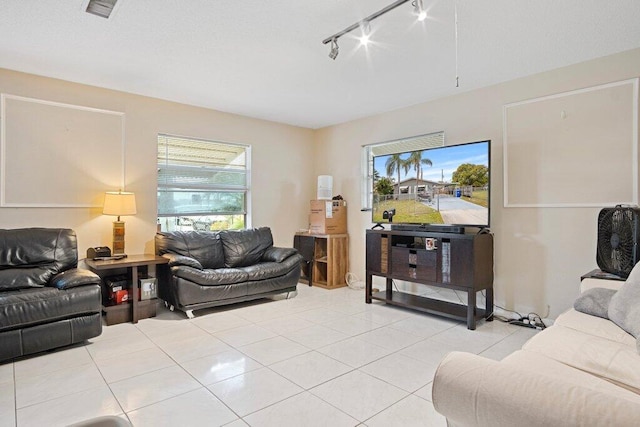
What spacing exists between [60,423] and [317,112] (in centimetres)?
428

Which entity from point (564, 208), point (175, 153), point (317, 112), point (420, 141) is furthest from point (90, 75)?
point (564, 208)

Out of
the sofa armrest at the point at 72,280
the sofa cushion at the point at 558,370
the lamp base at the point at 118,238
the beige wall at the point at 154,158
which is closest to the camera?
the sofa cushion at the point at 558,370

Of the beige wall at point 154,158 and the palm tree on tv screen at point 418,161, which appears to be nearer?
the beige wall at point 154,158

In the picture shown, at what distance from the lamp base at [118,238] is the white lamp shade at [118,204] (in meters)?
0.23

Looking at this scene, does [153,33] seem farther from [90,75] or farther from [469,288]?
[469,288]

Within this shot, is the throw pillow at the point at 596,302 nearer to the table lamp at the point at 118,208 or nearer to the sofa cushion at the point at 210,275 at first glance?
the sofa cushion at the point at 210,275

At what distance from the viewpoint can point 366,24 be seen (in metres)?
2.58

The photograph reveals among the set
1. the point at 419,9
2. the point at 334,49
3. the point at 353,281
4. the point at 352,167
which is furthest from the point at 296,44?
the point at 353,281

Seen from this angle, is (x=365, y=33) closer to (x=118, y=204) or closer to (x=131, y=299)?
(x=118, y=204)

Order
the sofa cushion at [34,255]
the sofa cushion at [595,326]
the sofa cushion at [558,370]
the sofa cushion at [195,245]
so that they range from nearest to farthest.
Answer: the sofa cushion at [558,370] → the sofa cushion at [595,326] → the sofa cushion at [34,255] → the sofa cushion at [195,245]

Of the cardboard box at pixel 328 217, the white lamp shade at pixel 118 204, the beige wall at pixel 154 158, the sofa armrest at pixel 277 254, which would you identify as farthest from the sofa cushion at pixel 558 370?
the beige wall at pixel 154 158

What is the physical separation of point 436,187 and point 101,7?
132 inches

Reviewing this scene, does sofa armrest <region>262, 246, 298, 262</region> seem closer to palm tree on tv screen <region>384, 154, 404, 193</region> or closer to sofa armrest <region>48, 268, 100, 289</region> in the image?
palm tree on tv screen <region>384, 154, 404, 193</region>

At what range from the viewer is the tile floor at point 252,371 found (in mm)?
1989
